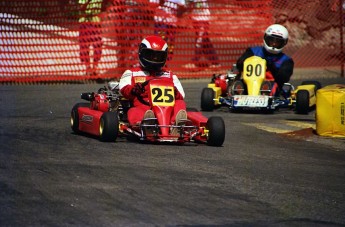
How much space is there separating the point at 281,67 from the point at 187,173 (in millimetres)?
7151

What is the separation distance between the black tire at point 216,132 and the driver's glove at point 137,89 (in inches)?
38.1

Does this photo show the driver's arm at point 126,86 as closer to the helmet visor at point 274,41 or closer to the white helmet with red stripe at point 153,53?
the white helmet with red stripe at point 153,53

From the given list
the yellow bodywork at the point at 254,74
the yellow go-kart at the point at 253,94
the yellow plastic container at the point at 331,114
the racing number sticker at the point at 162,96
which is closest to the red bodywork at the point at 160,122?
the racing number sticker at the point at 162,96

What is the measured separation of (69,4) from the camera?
21.2 m

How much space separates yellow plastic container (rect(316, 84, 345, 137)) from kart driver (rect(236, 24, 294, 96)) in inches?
121

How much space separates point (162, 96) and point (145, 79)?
64 centimetres

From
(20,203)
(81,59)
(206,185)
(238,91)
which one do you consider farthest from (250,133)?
(81,59)

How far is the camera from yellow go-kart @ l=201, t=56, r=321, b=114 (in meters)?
15.3

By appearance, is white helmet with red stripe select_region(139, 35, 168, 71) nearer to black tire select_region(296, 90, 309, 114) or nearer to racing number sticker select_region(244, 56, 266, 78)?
racing number sticker select_region(244, 56, 266, 78)

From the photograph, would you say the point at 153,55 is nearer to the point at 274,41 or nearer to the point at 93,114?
the point at 93,114

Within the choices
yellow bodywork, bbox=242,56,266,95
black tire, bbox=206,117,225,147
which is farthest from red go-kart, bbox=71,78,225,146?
yellow bodywork, bbox=242,56,266,95

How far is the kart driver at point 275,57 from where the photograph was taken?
52.6 feet

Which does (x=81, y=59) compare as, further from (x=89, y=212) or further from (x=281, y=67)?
(x=89, y=212)

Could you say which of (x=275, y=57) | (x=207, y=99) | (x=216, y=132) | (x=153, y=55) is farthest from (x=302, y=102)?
(x=216, y=132)
